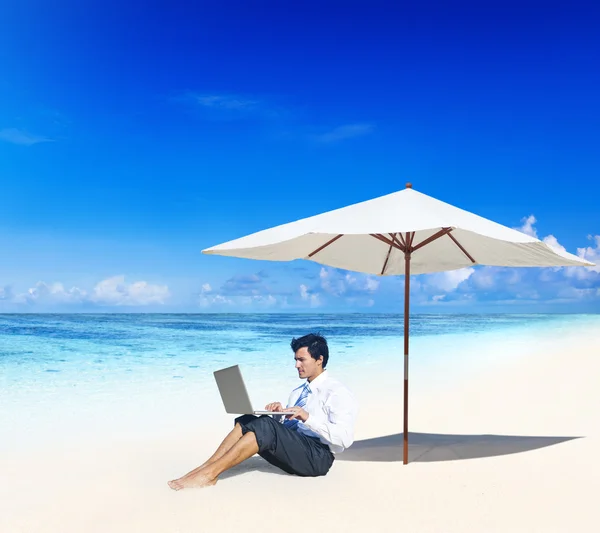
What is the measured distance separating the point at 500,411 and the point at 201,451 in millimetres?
3392

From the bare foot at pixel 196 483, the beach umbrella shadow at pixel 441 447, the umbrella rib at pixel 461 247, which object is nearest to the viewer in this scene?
the bare foot at pixel 196 483

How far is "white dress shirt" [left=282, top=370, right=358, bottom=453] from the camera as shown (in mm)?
3643

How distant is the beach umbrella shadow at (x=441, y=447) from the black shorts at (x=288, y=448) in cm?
78

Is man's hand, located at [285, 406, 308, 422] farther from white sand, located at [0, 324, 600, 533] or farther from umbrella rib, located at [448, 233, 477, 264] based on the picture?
umbrella rib, located at [448, 233, 477, 264]

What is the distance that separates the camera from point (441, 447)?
4.91 m

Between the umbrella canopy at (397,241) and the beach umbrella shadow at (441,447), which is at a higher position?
the umbrella canopy at (397,241)

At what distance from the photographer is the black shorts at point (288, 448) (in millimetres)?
3553

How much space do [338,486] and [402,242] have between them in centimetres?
191

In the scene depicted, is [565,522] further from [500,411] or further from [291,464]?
[500,411]

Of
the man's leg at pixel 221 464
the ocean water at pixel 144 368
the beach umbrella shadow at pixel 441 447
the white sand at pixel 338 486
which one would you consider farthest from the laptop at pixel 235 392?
the ocean water at pixel 144 368

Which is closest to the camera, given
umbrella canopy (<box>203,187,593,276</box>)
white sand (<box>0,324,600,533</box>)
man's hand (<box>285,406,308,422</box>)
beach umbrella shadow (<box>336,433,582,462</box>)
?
white sand (<box>0,324,600,533</box>)

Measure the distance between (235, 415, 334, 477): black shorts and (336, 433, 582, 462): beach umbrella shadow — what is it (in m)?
0.78

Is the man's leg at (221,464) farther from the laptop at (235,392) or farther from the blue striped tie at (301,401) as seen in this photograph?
the blue striped tie at (301,401)

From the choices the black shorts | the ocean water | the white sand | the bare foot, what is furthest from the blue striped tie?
the ocean water
